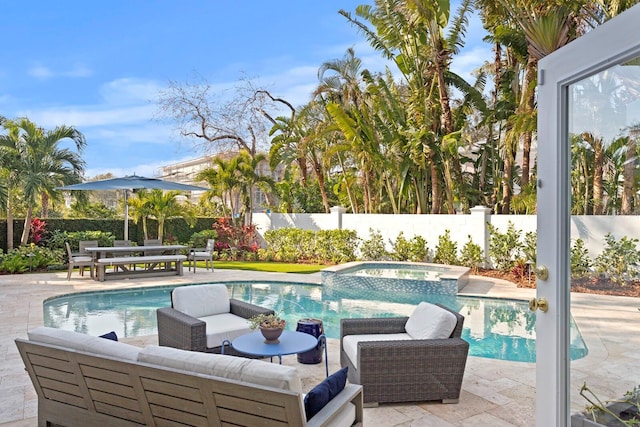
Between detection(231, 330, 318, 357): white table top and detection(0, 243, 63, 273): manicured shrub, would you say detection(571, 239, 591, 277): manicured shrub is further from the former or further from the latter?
detection(0, 243, 63, 273): manicured shrub

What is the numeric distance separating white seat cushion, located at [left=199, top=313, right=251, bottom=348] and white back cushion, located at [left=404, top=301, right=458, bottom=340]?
5.94ft

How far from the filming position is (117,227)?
16.7m

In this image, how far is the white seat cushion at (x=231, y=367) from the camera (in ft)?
7.82

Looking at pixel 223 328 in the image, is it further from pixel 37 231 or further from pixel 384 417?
pixel 37 231

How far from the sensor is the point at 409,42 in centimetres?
1398

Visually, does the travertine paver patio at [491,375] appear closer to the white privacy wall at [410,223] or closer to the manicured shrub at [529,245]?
the manicured shrub at [529,245]

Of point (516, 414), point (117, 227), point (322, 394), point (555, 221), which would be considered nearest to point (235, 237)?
point (117, 227)

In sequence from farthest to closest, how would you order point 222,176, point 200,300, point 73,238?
point 222,176 < point 73,238 < point 200,300

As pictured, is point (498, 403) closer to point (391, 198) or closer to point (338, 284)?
point (338, 284)

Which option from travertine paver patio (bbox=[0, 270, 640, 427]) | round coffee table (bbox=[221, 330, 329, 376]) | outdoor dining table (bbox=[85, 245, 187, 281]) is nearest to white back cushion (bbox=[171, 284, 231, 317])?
round coffee table (bbox=[221, 330, 329, 376])

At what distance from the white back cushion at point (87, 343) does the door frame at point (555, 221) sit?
249 cm

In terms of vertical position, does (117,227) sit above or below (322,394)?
above

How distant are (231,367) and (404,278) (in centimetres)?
885

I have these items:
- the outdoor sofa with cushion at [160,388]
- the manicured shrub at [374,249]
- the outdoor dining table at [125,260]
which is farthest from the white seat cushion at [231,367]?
the manicured shrub at [374,249]
